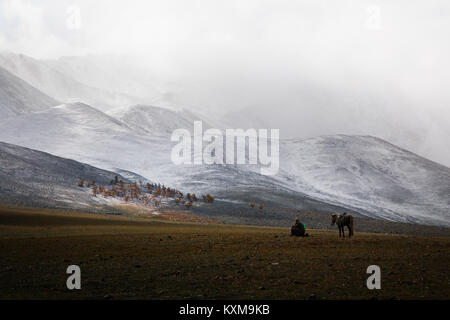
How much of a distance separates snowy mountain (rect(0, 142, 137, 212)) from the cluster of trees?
3152 mm

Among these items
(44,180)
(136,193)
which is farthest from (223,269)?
(44,180)

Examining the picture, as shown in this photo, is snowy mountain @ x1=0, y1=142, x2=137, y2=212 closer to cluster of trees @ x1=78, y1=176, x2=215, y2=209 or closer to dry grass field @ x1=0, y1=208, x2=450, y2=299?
cluster of trees @ x1=78, y1=176, x2=215, y2=209

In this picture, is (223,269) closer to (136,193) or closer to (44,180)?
(136,193)

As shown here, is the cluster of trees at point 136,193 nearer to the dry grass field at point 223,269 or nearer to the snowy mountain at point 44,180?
the snowy mountain at point 44,180

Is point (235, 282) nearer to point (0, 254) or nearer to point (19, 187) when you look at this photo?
point (0, 254)

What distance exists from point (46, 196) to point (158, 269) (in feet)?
313

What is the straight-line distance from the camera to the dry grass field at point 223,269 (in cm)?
1994

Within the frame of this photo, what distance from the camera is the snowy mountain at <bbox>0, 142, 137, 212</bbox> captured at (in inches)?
4252

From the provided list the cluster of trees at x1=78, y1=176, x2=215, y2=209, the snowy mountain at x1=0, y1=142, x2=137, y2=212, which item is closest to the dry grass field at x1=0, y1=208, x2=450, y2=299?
the snowy mountain at x1=0, y1=142, x2=137, y2=212

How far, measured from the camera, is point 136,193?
14012 cm

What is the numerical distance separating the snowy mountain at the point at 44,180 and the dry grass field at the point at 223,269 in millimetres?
71409

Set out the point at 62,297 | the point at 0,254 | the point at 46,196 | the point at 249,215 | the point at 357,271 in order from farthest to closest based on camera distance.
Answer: the point at 249,215, the point at 46,196, the point at 0,254, the point at 357,271, the point at 62,297
